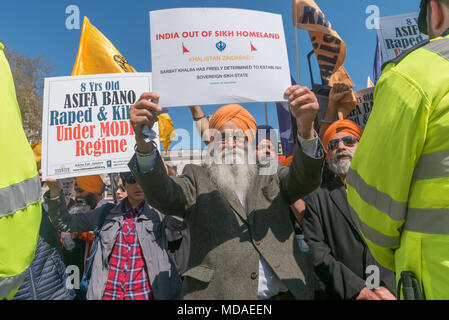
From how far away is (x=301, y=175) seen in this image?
2127 millimetres

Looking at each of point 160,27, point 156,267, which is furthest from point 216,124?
point 156,267

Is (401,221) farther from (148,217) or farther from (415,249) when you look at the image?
(148,217)

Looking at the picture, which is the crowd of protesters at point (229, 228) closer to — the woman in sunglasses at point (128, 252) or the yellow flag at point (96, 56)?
the woman in sunglasses at point (128, 252)

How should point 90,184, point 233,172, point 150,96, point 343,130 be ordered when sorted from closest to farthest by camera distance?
point 150,96, point 233,172, point 343,130, point 90,184

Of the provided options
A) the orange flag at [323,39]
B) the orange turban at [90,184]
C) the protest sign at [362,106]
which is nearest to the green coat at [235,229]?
the protest sign at [362,106]

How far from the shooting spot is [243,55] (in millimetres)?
2248

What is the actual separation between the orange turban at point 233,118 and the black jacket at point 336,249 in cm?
85

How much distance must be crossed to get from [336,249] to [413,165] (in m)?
1.52

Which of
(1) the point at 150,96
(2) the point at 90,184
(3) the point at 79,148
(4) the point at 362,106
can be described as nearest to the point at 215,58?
(1) the point at 150,96

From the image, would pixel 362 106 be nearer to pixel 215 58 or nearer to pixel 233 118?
pixel 233 118

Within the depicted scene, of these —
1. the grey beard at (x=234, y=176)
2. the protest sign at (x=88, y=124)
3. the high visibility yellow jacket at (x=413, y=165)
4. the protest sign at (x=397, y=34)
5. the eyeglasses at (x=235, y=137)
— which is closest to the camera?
the high visibility yellow jacket at (x=413, y=165)

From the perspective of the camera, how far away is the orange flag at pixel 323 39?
4266mm
